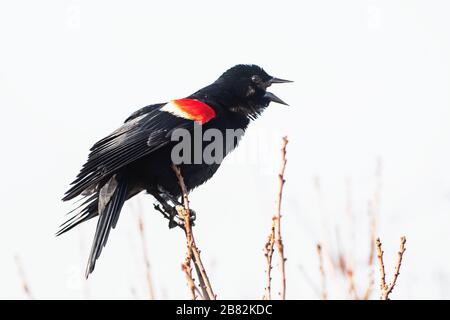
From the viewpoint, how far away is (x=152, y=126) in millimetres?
4621

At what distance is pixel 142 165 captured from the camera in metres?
4.50

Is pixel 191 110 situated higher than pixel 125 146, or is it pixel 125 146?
pixel 191 110

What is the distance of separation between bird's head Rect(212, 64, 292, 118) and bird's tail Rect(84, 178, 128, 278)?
1.25 meters

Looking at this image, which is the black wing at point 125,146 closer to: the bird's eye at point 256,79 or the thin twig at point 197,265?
the bird's eye at point 256,79

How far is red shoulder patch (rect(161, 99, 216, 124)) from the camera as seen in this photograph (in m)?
4.68

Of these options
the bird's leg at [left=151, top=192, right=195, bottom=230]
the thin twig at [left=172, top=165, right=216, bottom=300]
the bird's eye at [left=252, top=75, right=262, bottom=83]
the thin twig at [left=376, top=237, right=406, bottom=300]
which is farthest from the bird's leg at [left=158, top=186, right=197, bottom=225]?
the thin twig at [left=376, top=237, right=406, bottom=300]

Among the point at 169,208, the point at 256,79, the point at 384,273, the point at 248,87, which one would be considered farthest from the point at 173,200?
the point at 384,273

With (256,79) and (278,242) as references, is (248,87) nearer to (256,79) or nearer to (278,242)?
(256,79)

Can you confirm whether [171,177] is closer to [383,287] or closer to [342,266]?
[342,266]

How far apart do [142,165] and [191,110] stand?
542 millimetres

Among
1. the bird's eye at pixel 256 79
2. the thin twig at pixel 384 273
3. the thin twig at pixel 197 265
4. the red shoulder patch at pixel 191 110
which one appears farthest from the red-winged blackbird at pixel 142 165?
the thin twig at pixel 384 273

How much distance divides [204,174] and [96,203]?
0.76 m
